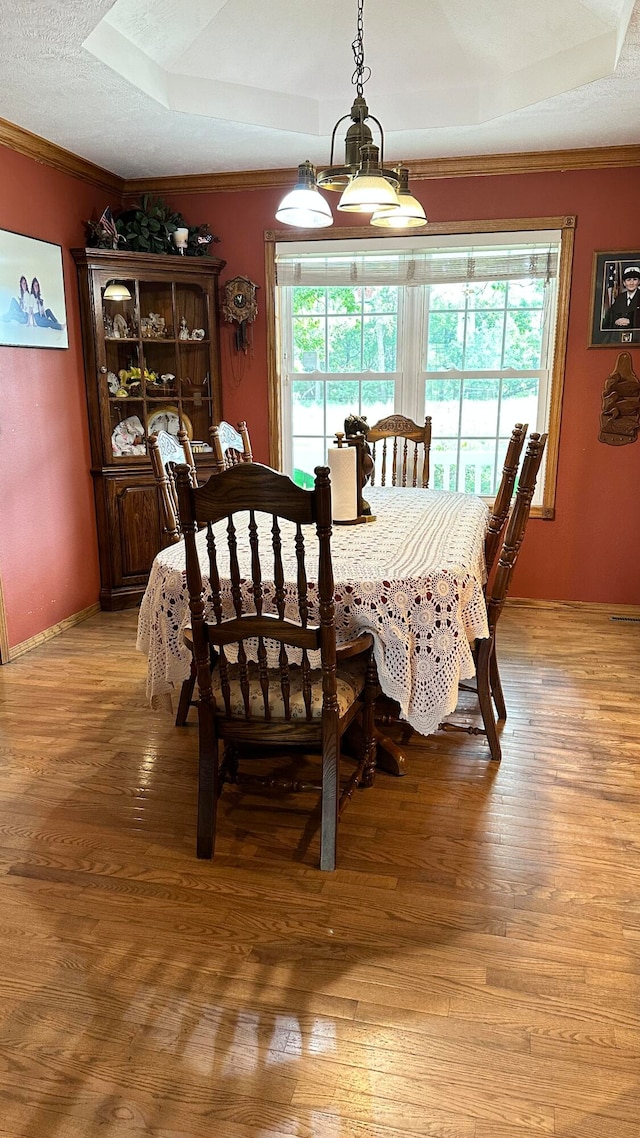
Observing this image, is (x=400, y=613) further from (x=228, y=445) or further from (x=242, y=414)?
(x=242, y=414)

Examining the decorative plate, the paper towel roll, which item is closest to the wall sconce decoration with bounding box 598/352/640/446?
the paper towel roll

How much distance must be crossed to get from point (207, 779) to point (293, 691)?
0.35m

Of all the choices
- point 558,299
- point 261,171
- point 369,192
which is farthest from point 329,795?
point 261,171

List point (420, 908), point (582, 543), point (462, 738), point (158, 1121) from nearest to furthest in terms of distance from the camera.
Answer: point (158, 1121) → point (420, 908) → point (462, 738) → point (582, 543)

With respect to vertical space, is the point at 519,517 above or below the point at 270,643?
above

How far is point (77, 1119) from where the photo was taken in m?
1.44

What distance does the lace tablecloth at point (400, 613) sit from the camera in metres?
2.16

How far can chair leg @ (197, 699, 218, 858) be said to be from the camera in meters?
2.08

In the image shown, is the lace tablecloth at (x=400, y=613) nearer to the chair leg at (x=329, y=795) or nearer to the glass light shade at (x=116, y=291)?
the chair leg at (x=329, y=795)

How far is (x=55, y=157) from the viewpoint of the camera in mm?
3943

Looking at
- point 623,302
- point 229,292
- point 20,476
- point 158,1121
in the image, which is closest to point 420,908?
point 158,1121

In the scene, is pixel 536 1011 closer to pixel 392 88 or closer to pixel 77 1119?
pixel 77 1119

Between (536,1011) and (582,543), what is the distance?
10.6 ft

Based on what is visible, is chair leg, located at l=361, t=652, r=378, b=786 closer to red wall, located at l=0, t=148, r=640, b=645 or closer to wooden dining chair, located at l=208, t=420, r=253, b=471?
wooden dining chair, located at l=208, t=420, r=253, b=471
